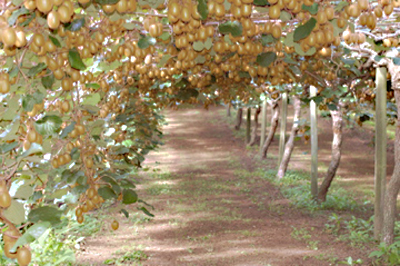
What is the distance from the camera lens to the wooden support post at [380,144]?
502cm

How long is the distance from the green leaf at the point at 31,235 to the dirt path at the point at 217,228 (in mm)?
4099

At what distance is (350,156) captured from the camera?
49.4 ft

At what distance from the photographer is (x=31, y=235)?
1.18m

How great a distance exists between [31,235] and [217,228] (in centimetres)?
568

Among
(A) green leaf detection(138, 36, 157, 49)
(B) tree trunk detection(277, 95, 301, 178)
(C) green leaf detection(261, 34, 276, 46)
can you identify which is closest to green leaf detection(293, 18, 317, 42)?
(C) green leaf detection(261, 34, 276, 46)

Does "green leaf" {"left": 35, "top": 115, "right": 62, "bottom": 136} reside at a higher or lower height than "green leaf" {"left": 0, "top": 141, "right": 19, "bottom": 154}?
higher

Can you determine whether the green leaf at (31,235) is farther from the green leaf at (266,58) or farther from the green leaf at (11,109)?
the green leaf at (266,58)

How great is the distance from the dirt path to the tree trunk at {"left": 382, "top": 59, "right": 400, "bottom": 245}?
44 centimetres

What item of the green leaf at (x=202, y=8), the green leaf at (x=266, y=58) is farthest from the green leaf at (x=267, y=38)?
the green leaf at (x=202, y=8)

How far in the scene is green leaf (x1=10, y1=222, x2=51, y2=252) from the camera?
1166 mm

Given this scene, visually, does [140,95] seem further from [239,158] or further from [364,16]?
[239,158]

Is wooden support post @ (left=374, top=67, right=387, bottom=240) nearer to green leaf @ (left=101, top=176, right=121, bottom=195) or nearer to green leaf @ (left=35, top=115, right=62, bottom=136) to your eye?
green leaf @ (left=101, top=176, right=121, bottom=195)

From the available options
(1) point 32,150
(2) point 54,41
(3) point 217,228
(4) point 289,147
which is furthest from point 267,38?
(4) point 289,147

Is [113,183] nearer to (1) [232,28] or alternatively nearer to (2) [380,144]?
(1) [232,28]
